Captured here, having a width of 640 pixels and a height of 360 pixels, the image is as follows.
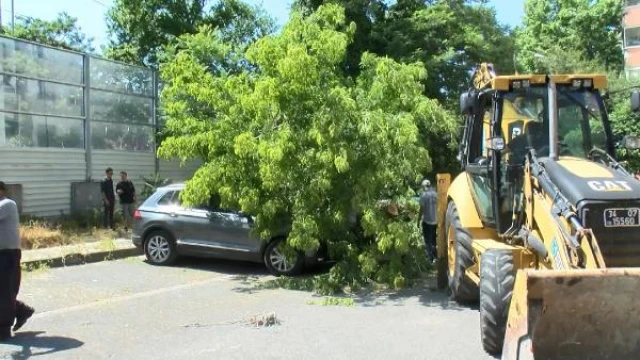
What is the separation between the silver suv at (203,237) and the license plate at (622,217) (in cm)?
619

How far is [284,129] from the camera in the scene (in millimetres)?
10383

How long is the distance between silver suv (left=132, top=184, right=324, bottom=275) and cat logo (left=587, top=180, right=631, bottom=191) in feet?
19.8

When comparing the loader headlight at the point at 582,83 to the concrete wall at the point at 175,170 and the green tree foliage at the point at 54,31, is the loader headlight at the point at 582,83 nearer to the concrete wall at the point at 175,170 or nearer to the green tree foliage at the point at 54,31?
the concrete wall at the point at 175,170

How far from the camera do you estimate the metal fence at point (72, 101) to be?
53.0 feet

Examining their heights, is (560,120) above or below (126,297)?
above

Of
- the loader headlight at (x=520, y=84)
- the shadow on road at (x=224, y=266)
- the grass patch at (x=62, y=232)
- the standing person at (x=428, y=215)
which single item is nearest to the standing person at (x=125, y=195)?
the grass patch at (x=62, y=232)

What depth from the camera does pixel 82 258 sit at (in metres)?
13.4

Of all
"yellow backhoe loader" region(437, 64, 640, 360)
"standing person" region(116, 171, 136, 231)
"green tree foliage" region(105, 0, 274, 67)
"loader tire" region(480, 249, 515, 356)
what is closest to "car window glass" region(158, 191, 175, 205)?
"standing person" region(116, 171, 136, 231)

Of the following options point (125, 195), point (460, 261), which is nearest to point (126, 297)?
point (460, 261)

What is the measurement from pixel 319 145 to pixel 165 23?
1822 centimetres

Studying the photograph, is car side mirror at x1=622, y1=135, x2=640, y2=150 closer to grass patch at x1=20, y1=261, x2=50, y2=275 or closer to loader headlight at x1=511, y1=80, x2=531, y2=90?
loader headlight at x1=511, y1=80, x2=531, y2=90

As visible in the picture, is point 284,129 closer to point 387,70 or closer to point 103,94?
point 387,70

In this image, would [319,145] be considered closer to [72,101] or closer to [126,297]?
[126,297]

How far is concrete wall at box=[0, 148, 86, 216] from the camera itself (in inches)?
635
